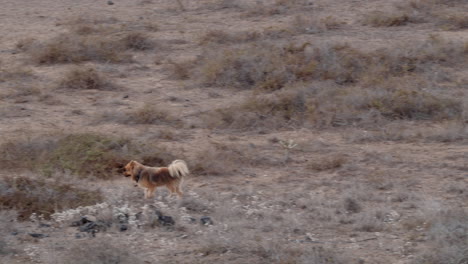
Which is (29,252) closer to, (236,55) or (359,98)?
(359,98)

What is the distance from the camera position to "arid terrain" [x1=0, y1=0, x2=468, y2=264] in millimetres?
5613

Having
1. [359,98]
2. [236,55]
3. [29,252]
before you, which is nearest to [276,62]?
[236,55]

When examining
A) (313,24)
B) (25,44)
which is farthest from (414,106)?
(25,44)

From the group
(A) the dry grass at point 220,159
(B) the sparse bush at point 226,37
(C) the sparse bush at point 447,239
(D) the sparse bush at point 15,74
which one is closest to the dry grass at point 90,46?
(D) the sparse bush at point 15,74

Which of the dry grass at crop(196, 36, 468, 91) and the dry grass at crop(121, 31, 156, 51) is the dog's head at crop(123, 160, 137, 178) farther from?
the dry grass at crop(121, 31, 156, 51)

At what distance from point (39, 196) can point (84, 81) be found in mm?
4237

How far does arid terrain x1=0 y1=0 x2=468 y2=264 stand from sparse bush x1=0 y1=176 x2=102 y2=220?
14mm

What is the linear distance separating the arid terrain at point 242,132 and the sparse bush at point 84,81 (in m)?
0.02

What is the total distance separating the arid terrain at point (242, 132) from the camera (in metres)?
5.61

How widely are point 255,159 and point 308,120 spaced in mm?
1327

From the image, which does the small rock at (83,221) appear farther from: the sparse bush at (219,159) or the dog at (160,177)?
the sparse bush at (219,159)

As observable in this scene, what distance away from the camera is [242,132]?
28.2ft

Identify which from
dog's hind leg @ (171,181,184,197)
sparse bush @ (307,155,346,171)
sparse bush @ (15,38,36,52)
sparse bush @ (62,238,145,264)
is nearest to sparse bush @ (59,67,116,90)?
sparse bush @ (15,38,36,52)

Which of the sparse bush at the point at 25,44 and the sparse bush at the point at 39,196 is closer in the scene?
the sparse bush at the point at 39,196
